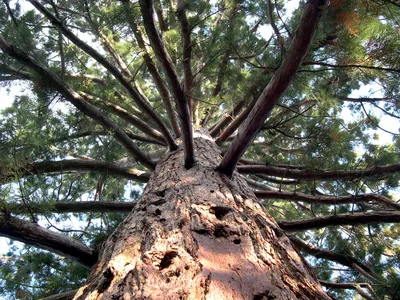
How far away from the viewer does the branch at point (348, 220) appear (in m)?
2.83

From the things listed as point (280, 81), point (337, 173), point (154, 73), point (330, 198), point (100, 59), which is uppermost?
point (154, 73)

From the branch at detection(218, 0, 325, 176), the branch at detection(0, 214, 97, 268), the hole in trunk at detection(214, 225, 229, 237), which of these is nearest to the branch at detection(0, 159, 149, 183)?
the branch at detection(0, 214, 97, 268)

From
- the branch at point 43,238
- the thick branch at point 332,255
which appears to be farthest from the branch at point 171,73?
the thick branch at point 332,255

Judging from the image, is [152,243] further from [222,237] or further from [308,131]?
[308,131]

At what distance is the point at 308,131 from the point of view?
Answer: 3.56m

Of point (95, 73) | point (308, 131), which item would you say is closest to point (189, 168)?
point (308, 131)

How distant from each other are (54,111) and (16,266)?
246 cm

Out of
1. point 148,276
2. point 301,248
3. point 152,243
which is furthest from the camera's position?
point 301,248

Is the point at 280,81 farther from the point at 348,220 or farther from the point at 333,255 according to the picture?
the point at 333,255

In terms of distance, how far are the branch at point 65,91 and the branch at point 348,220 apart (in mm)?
1758

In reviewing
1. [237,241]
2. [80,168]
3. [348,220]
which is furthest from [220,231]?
[80,168]

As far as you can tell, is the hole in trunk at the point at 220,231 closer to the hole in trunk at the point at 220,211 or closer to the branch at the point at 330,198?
the hole in trunk at the point at 220,211

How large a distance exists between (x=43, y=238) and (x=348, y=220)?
2478 millimetres

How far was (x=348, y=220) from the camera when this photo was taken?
2889 mm
